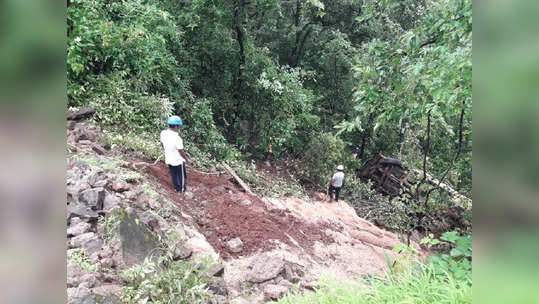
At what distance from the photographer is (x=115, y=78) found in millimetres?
8273

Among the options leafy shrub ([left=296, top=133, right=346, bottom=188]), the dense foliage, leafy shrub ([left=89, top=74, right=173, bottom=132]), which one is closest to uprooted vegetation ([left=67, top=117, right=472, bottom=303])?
leafy shrub ([left=89, top=74, right=173, bottom=132])

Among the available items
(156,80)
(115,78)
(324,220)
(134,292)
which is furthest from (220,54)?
(134,292)

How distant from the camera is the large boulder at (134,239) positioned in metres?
3.61

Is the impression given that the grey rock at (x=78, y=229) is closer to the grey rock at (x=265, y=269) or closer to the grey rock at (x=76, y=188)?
the grey rock at (x=76, y=188)

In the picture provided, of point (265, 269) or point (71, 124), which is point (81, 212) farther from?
point (71, 124)

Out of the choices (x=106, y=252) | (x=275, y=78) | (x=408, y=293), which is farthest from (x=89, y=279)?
(x=275, y=78)

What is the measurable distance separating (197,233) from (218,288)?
5.44 feet

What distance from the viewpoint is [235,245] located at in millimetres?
5379
